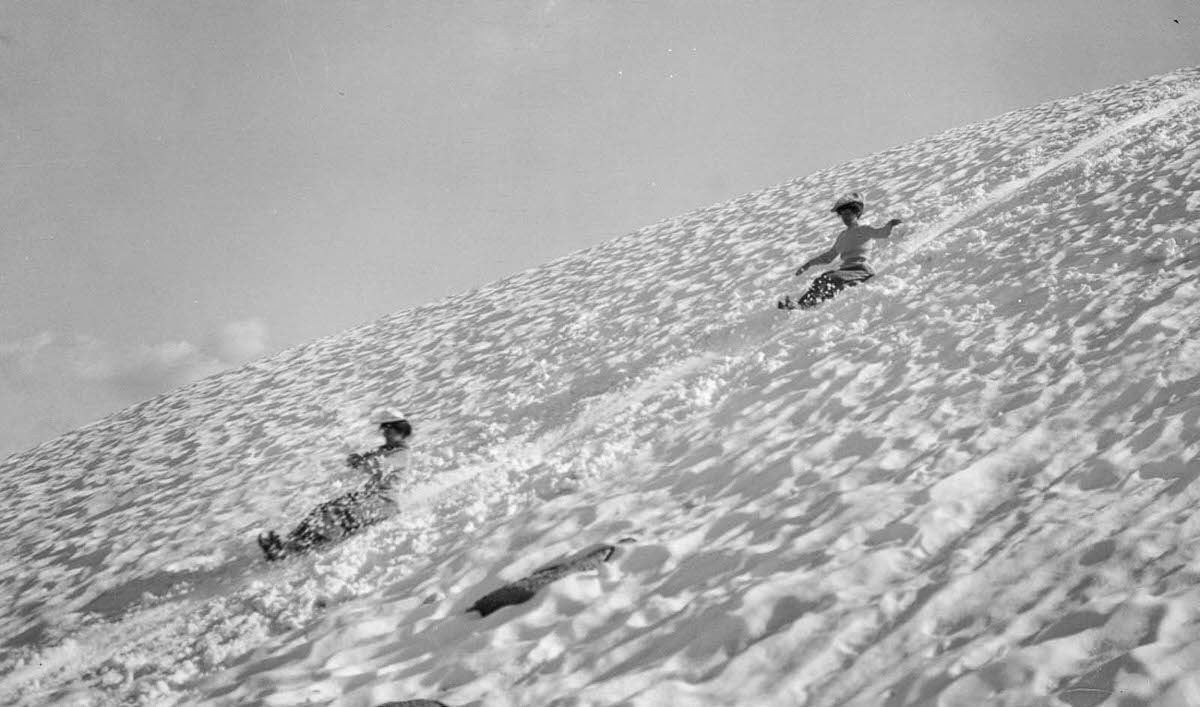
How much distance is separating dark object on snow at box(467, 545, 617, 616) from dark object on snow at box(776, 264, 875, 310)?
449 centimetres

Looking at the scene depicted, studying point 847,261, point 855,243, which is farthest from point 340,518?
point 855,243

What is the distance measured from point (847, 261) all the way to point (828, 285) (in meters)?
0.64

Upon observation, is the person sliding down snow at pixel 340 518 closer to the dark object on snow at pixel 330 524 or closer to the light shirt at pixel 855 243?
the dark object on snow at pixel 330 524

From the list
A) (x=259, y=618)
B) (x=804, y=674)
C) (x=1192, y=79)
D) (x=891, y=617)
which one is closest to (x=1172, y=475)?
(x=891, y=617)

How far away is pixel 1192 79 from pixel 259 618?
1664 centimetres

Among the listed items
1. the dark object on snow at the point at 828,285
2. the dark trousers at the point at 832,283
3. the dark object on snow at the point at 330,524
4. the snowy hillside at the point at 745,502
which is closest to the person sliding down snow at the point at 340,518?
the dark object on snow at the point at 330,524

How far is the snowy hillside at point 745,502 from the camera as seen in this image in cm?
311

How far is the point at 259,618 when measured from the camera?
17.3 feet

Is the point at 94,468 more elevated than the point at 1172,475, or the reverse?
the point at 94,468

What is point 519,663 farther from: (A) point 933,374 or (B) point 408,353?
(B) point 408,353

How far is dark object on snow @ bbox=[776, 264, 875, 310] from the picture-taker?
8234mm

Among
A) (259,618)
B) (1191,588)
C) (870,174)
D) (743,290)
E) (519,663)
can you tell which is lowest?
(1191,588)

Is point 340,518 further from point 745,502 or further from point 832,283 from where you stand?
point 832,283

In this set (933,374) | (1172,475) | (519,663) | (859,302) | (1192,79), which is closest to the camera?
(1172,475)
